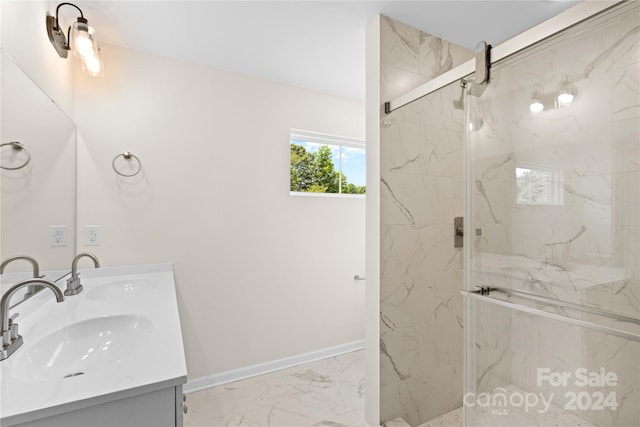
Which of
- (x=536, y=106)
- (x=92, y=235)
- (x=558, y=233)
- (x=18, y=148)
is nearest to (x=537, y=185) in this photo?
(x=558, y=233)

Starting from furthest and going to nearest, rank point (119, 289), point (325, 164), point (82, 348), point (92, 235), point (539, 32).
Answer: point (325, 164)
point (92, 235)
point (119, 289)
point (82, 348)
point (539, 32)

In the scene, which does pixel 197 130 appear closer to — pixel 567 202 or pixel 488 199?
pixel 488 199

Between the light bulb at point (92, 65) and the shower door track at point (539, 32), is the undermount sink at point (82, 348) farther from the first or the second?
the shower door track at point (539, 32)

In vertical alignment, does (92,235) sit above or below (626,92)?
below

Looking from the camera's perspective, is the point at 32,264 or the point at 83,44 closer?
the point at 32,264

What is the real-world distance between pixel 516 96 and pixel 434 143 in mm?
680

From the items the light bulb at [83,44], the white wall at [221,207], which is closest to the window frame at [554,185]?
the white wall at [221,207]

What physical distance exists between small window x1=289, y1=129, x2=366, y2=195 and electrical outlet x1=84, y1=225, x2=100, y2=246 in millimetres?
1385

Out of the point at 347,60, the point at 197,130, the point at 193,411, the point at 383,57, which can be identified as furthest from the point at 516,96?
the point at 193,411

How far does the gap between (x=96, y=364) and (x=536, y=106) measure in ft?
6.03

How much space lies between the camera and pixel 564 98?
3.65 feet

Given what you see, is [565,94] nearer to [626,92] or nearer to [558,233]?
[626,92]

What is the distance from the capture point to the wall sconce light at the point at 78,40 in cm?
148

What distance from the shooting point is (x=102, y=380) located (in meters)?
0.75
